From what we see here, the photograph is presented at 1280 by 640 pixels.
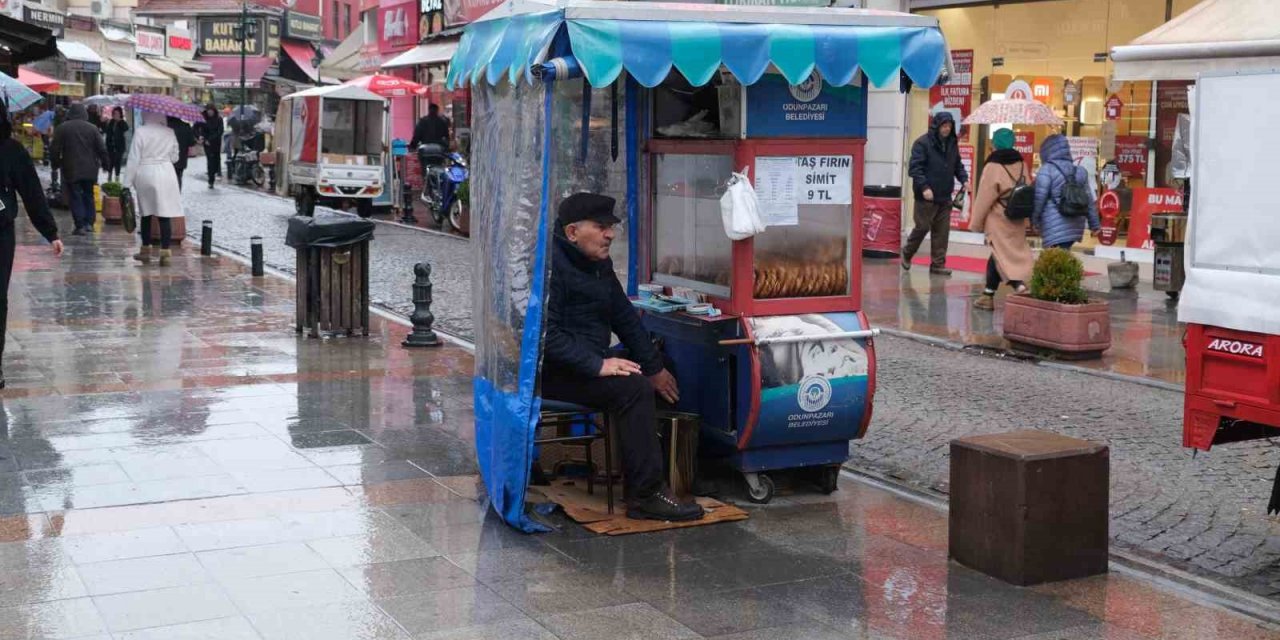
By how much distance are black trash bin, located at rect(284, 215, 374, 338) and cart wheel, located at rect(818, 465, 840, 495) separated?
577cm

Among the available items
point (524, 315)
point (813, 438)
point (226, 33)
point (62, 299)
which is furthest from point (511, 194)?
point (226, 33)

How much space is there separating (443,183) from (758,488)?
1785cm

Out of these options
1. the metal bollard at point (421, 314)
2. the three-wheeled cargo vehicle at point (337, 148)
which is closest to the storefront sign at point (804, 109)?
the metal bollard at point (421, 314)

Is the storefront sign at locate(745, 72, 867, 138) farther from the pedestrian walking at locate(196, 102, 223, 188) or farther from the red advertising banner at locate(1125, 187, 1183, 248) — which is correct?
the pedestrian walking at locate(196, 102, 223, 188)

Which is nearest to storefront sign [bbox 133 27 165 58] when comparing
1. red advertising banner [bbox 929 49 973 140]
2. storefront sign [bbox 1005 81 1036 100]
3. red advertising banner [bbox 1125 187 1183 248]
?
red advertising banner [bbox 929 49 973 140]

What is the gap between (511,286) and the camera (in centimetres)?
689

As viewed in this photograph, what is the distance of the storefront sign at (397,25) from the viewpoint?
39.0 m

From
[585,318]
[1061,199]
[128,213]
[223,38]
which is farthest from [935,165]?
[223,38]

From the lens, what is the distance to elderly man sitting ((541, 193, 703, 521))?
6.87m

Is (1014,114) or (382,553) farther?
(1014,114)

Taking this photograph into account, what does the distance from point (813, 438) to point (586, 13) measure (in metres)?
2.42

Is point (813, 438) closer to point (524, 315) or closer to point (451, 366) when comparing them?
point (524, 315)

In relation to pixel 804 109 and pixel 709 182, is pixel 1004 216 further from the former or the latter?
pixel 804 109

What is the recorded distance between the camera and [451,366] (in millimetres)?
11320
